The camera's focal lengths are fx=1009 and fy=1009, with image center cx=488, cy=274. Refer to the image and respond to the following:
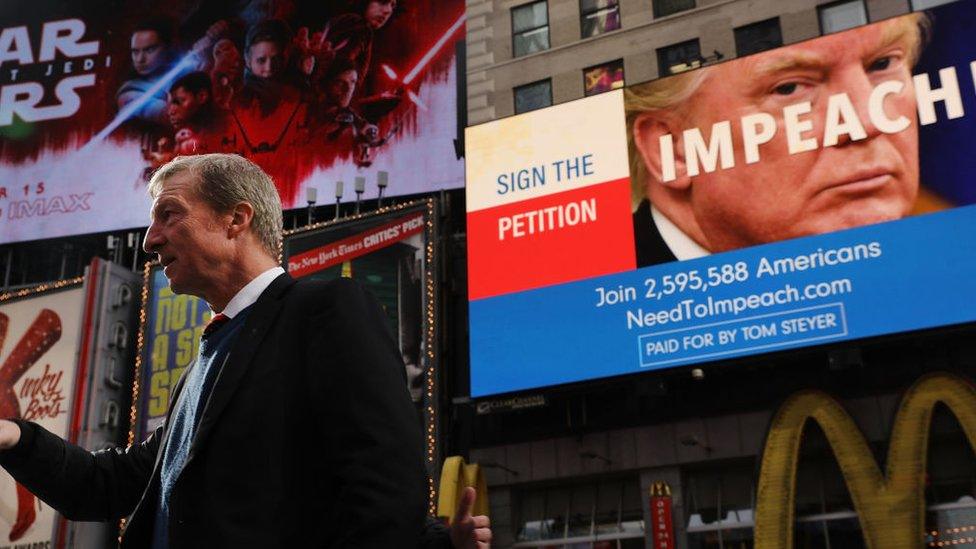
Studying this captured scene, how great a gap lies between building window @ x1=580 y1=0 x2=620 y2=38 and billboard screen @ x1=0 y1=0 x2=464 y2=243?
17.6 feet

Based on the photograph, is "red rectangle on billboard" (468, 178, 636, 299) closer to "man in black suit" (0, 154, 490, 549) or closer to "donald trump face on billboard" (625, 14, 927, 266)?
"donald trump face on billboard" (625, 14, 927, 266)

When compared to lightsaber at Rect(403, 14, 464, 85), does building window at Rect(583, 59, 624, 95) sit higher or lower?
lower

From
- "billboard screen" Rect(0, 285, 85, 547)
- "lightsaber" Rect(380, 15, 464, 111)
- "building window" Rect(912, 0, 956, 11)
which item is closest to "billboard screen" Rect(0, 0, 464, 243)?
"lightsaber" Rect(380, 15, 464, 111)

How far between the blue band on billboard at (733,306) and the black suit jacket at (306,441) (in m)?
17.4

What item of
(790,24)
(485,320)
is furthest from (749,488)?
(790,24)

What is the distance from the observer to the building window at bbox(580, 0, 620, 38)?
26656 millimetres

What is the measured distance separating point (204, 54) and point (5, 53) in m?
8.57

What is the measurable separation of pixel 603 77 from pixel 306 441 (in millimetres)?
24443

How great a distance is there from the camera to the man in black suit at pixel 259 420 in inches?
→ 97.3

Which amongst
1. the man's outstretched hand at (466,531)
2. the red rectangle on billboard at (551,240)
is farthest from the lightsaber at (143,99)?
the man's outstretched hand at (466,531)

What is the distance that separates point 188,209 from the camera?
3.06 meters

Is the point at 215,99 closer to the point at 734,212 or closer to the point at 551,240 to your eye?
the point at 551,240

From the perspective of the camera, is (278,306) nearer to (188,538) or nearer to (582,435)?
(188,538)

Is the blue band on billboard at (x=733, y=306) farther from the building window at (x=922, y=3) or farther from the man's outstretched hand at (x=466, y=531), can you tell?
the man's outstretched hand at (x=466, y=531)
